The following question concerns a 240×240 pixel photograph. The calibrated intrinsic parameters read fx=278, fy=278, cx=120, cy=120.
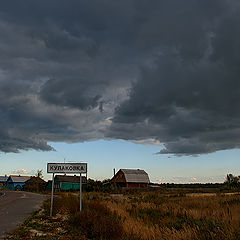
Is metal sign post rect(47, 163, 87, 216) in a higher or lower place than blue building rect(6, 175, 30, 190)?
lower

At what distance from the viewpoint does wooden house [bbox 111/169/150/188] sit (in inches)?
2790

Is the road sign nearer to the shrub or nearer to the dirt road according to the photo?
the dirt road

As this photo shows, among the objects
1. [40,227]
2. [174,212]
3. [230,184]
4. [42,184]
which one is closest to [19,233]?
[40,227]

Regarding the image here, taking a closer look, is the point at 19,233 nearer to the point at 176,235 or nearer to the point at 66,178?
the point at 176,235

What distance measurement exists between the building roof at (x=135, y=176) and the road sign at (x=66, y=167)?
56754 mm

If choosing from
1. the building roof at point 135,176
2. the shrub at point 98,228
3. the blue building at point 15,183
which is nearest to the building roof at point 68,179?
the building roof at point 135,176

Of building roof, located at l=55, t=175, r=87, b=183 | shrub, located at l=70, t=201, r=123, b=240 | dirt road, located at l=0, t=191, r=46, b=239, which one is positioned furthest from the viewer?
building roof, located at l=55, t=175, r=87, b=183

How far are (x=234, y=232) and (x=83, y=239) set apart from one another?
4504 mm

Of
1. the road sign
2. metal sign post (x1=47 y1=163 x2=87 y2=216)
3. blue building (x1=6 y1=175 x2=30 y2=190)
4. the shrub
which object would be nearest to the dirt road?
metal sign post (x1=47 y1=163 x2=87 y2=216)

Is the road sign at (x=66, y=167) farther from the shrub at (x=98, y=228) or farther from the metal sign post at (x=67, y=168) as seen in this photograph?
the shrub at (x=98, y=228)

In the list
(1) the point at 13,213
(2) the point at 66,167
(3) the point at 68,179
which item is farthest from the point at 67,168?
(3) the point at 68,179

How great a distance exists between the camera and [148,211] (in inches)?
647

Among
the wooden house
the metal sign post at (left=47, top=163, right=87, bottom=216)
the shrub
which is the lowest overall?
the shrub

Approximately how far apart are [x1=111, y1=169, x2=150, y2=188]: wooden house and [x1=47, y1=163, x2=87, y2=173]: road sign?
56541 millimetres
